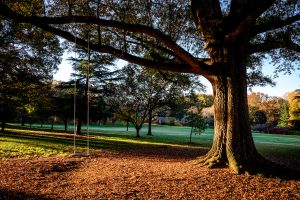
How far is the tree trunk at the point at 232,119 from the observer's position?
727 cm

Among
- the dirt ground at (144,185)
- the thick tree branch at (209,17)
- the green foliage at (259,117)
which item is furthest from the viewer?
→ the green foliage at (259,117)

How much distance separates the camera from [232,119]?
7.35m

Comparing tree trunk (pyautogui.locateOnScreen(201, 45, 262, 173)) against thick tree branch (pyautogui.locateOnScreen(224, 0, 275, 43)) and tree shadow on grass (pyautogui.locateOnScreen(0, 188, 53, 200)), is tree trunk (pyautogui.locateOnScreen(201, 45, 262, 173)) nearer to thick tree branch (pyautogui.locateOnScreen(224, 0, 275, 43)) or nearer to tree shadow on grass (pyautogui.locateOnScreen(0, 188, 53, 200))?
thick tree branch (pyautogui.locateOnScreen(224, 0, 275, 43))

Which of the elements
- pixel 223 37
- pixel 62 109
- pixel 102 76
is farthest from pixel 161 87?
pixel 223 37

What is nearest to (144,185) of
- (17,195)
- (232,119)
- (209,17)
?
(17,195)

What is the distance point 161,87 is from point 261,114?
45.1 meters

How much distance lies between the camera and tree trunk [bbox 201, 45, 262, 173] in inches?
286

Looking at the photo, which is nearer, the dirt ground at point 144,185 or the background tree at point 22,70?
the dirt ground at point 144,185

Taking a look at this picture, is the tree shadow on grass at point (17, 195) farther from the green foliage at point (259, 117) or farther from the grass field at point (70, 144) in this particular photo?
the green foliage at point (259, 117)

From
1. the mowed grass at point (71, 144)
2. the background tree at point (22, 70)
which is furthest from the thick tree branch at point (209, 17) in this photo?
the background tree at point (22, 70)

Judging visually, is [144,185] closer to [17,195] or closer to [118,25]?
[17,195]

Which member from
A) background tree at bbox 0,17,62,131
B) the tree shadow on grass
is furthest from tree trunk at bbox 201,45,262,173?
background tree at bbox 0,17,62,131

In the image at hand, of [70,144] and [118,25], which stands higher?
[118,25]

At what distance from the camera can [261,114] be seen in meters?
67.6
